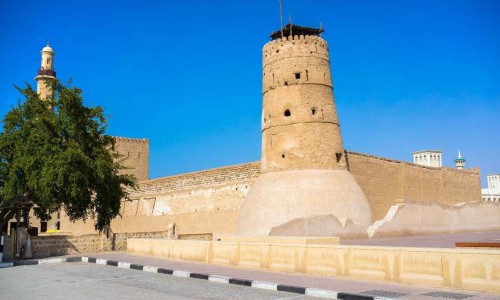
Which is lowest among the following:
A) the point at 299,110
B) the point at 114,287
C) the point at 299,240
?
the point at 114,287

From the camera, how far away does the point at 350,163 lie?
79.3ft

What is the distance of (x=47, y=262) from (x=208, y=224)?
11.8 meters

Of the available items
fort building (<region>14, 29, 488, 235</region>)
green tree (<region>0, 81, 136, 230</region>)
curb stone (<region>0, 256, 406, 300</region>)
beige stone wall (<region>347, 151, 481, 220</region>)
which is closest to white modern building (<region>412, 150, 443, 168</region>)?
beige stone wall (<region>347, 151, 481, 220</region>)

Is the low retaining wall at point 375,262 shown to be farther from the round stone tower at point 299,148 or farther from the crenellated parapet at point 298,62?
the crenellated parapet at point 298,62

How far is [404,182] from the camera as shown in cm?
2905

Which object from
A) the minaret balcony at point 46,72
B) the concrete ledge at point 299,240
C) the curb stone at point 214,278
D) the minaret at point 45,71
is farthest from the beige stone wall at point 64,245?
the minaret balcony at point 46,72

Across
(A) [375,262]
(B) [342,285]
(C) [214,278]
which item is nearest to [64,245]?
(C) [214,278]

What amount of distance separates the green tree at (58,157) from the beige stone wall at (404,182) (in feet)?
Result: 40.8

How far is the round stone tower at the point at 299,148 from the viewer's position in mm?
19688

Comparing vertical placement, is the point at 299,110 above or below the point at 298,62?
below

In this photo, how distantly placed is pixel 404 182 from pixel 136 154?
79.0 ft

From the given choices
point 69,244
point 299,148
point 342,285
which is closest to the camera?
point 342,285

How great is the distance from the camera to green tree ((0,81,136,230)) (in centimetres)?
1889

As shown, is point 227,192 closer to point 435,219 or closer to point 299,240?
point 435,219
